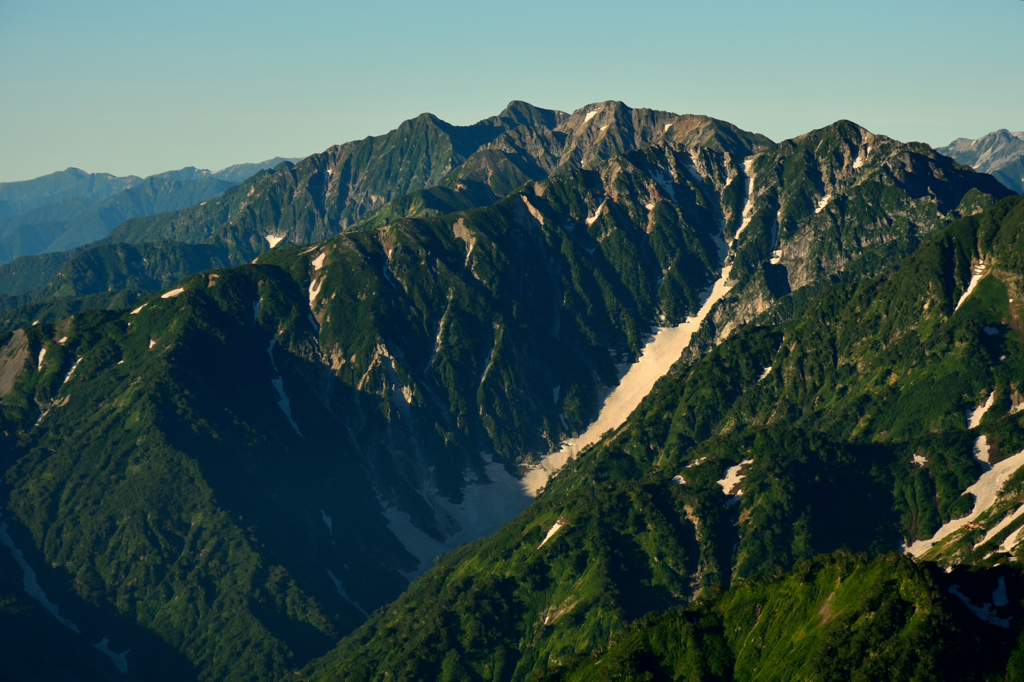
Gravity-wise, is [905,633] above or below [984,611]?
above

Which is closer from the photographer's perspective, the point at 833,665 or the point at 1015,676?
the point at 1015,676

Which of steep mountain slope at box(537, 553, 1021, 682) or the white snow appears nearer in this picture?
steep mountain slope at box(537, 553, 1021, 682)

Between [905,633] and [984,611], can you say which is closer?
[905,633]

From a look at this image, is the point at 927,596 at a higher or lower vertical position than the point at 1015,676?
higher

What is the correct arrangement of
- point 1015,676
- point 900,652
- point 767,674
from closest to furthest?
point 1015,676 < point 900,652 < point 767,674

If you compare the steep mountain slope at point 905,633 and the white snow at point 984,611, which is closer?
the steep mountain slope at point 905,633

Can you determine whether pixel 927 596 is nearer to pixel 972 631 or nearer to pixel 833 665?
pixel 972 631

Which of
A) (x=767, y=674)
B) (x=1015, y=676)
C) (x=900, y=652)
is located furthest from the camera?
(x=767, y=674)

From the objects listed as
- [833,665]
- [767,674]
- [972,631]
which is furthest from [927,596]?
[767,674]
